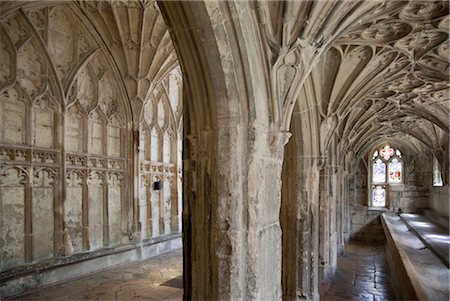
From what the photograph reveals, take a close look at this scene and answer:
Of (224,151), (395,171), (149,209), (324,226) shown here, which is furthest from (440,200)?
(224,151)

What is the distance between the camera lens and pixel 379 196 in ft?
72.7

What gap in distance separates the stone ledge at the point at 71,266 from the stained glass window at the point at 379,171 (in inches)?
668

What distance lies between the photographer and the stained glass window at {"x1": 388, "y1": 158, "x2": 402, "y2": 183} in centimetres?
2184

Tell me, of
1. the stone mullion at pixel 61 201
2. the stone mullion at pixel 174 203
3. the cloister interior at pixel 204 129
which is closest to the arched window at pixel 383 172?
the cloister interior at pixel 204 129

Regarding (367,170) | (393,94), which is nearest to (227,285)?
(393,94)

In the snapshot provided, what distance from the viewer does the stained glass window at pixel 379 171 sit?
2217 cm

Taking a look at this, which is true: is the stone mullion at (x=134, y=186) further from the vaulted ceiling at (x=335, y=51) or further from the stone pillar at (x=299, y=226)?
the stone pillar at (x=299, y=226)

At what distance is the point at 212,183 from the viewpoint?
9.73 ft

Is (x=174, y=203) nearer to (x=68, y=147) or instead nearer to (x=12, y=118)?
(x=68, y=147)

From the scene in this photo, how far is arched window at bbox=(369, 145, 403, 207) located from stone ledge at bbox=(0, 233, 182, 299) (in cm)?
1690

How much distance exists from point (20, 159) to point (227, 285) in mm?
4888

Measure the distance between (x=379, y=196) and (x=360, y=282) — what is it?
1540cm

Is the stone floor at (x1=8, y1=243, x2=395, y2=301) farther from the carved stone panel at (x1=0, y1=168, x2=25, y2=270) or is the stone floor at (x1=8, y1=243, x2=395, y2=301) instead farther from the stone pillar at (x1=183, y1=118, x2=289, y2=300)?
the stone pillar at (x1=183, y1=118, x2=289, y2=300)

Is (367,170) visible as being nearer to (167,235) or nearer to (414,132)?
(414,132)
